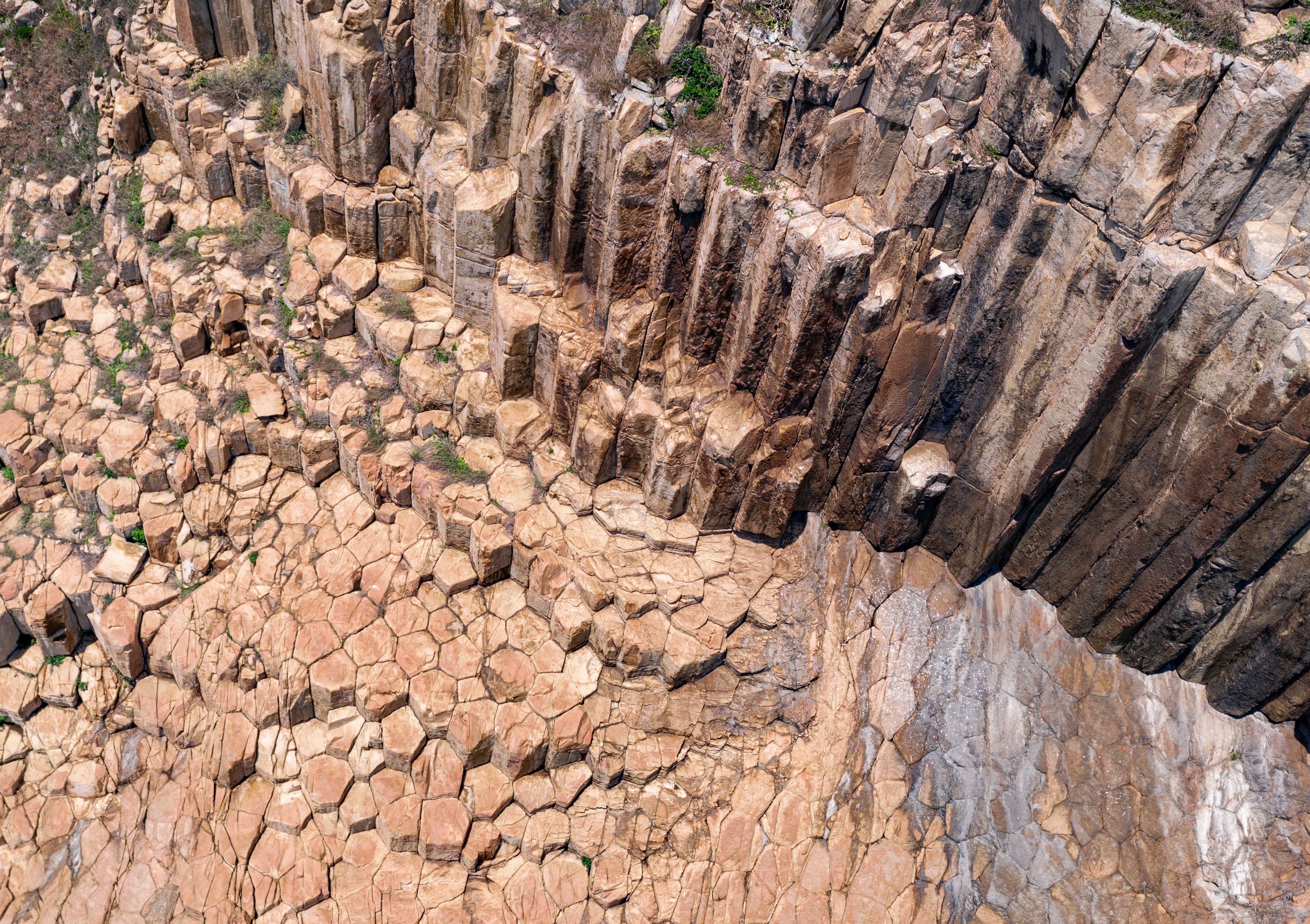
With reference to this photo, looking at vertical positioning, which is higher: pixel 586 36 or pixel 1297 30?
pixel 1297 30

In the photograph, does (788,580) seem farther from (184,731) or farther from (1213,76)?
(184,731)

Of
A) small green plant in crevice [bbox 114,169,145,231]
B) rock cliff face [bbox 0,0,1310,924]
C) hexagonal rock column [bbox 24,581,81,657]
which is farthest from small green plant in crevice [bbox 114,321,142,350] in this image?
hexagonal rock column [bbox 24,581,81,657]

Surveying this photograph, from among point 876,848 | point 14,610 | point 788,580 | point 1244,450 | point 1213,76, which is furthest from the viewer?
point 14,610

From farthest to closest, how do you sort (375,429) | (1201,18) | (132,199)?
(132,199)
(375,429)
(1201,18)

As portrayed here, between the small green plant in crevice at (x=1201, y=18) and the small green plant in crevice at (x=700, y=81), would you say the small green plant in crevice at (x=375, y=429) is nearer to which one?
the small green plant in crevice at (x=700, y=81)

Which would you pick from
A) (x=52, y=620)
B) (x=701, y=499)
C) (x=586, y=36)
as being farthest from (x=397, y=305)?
(x=52, y=620)

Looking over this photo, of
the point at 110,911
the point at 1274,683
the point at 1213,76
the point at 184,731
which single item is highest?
the point at 1213,76

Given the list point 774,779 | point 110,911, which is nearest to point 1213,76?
point 774,779

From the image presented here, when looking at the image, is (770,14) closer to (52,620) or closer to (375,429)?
(375,429)
